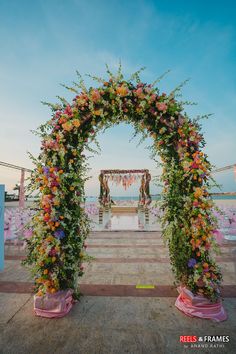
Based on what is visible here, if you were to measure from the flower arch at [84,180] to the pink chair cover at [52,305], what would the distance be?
0.10 meters

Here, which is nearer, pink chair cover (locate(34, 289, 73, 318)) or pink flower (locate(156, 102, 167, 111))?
pink chair cover (locate(34, 289, 73, 318))

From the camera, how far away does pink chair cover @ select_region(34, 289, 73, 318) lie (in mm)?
2580

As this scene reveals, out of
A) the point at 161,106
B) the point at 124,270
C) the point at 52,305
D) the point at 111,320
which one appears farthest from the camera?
the point at 124,270

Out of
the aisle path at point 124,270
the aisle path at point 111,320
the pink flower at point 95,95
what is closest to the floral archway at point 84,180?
→ the pink flower at point 95,95

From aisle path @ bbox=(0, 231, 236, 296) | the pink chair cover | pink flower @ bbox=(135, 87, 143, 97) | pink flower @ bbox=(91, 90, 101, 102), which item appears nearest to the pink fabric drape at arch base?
aisle path @ bbox=(0, 231, 236, 296)

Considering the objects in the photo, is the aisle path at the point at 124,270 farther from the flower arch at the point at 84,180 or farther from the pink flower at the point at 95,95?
the pink flower at the point at 95,95

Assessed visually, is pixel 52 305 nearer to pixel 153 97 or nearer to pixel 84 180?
pixel 84 180

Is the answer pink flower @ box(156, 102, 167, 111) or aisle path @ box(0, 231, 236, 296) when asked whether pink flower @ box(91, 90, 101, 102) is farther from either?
aisle path @ box(0, 231, 236, 296)

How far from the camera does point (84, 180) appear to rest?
301 cm

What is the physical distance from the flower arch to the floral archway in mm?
12

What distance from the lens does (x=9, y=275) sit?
4.01m

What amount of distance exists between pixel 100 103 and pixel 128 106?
407 millimetres

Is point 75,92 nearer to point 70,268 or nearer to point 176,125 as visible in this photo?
point 176,125

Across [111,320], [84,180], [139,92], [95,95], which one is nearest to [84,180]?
[84,180]
